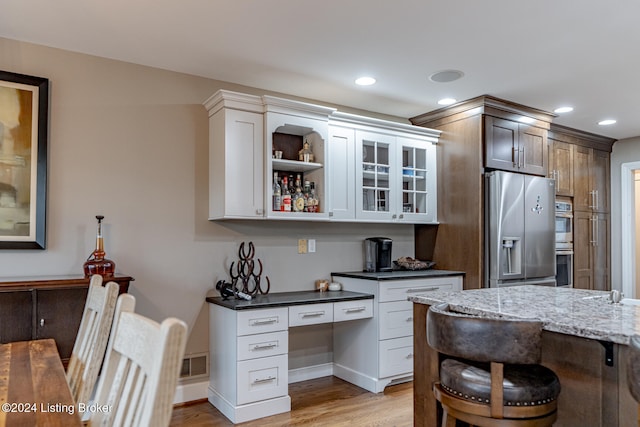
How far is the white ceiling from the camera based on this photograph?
2471 millimetres

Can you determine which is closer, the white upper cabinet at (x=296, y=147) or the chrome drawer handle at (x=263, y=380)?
the chrome drawer handle at (x=263, y=380)

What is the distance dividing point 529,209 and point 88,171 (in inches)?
151

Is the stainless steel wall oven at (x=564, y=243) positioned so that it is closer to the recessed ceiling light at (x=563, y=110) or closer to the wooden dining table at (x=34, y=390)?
the recessed ceiling light at (x=563, y=110)

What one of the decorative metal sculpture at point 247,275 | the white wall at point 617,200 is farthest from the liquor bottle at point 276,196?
the white wall at point 617,200

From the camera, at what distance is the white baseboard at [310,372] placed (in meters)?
3.86

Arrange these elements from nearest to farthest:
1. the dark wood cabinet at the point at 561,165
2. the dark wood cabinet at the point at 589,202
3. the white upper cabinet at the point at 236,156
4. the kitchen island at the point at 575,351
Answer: the kitchen island at the point at 575,351 < the white upper cabinet at the point at 236,156 < the dark wood cabinet at the point at 561,165 < the dark wood cabinet at the point at 589,202

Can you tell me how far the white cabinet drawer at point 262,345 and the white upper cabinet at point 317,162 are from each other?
881 mm

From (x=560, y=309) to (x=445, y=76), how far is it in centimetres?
219

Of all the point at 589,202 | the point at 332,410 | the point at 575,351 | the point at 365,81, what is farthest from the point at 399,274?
the point at 589,202

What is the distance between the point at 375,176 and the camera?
4.14 meters

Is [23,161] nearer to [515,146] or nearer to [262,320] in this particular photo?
[262,320]

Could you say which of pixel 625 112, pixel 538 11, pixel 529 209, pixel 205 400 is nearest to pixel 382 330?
pixel 205 400

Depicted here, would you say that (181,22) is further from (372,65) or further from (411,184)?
(411,184)

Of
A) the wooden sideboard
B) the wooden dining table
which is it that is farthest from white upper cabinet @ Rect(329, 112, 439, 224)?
the wooden dining table
